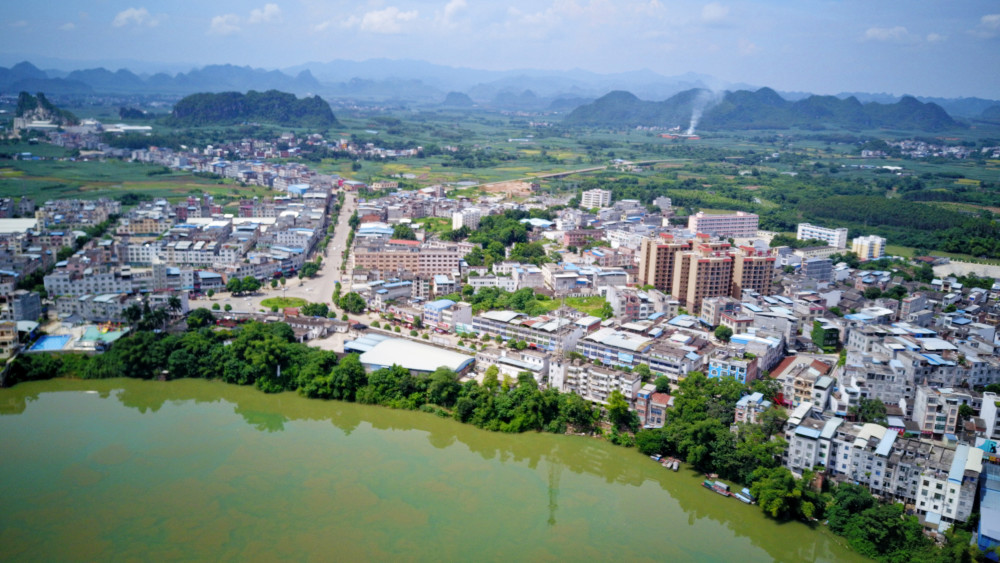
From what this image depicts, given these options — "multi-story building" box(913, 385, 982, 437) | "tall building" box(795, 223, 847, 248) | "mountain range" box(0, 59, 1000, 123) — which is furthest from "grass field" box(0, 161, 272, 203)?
"mountain range" box(0, 59, 1000, 123)

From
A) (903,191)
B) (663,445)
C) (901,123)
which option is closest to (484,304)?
(663,445)

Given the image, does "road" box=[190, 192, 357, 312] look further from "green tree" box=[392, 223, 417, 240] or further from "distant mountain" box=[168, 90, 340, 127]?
"distant mountain" box=[168, 90, 340, 127]

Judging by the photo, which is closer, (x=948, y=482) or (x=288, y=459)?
(x=948, y=482)

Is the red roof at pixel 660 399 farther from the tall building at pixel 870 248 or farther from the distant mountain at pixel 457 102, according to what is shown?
the distant mountain at pixel 457 102

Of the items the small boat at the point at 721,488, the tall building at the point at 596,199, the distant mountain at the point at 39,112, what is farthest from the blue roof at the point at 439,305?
the distant mountain at the point at 39,112

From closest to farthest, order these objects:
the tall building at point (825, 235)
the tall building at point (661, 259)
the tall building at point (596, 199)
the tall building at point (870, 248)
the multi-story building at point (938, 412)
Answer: the multi-story building at point (938, 412), the tall building at point (661, 259), the tall building at point (870, 248), the tall building at point (825, 235), the tall building at point (596, 199)

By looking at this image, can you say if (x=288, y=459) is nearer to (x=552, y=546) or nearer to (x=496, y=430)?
(x=496, y=430)

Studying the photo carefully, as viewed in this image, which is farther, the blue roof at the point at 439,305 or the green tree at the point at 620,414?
the blue roof at the point at 439,305
